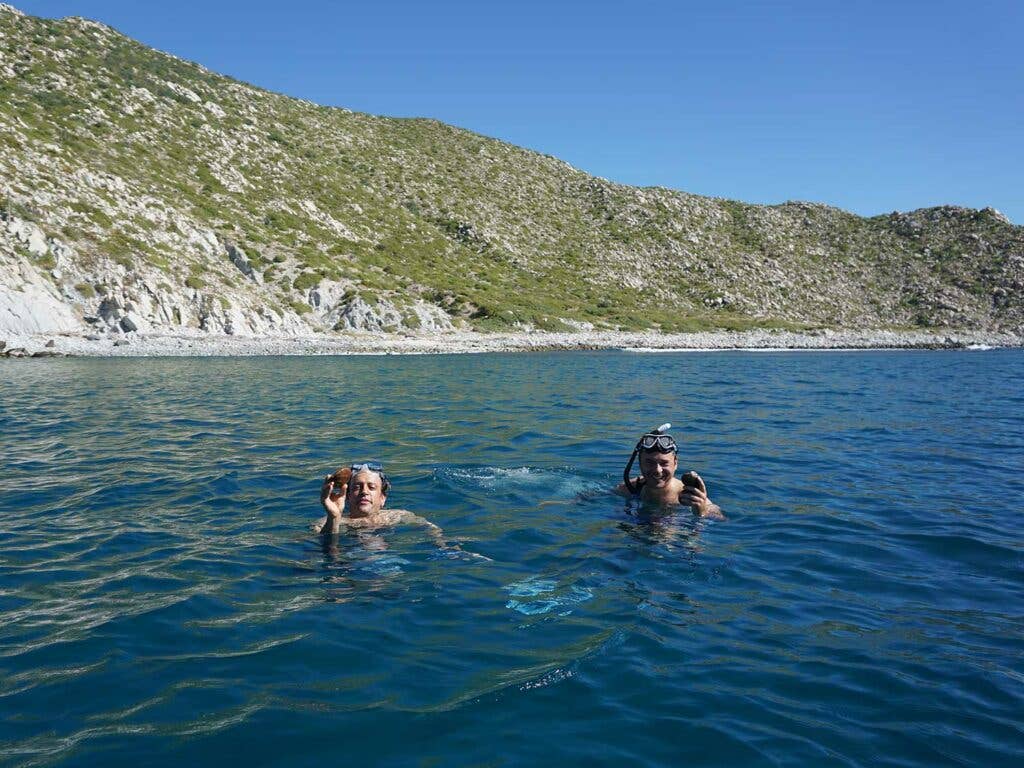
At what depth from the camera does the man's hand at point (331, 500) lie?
25.9 ft

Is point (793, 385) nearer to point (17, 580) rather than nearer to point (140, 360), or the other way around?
point (17, 580)

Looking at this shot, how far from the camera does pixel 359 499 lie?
8359 mm

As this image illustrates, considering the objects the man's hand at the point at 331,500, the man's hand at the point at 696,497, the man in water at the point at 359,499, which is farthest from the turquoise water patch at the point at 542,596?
the man's hand at the point at 696,497

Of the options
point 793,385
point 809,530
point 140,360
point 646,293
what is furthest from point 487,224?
point 809,530

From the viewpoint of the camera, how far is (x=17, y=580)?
265 inches

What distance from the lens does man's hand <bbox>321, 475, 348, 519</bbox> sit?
790cm

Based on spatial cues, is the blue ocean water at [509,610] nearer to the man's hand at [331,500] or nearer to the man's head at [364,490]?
the man's hand at [331,500]

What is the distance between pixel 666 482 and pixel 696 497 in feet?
1.53

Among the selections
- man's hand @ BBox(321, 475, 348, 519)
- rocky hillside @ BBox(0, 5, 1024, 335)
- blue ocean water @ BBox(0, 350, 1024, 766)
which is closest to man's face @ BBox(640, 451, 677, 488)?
blue ocean water @ BBox(0, 350, 1024, 766)

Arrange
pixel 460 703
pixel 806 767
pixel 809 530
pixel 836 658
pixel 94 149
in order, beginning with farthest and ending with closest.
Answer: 1. pixel 94 149
2. pixel 809 530
3. pixel 836 658
4. pixel 460 703
5. pixel 806 767

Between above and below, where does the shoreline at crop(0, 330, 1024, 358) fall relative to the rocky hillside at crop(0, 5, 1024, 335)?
below

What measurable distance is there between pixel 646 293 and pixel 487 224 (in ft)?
78.2

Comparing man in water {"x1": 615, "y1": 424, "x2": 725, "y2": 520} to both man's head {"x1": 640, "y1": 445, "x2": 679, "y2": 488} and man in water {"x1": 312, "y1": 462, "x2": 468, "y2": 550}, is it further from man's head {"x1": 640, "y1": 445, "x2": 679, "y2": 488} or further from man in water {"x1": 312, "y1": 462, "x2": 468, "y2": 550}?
man in water {"x1": 312, "y1": 462, "x2": 468, "y2": 550}

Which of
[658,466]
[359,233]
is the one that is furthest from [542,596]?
[359,233]
